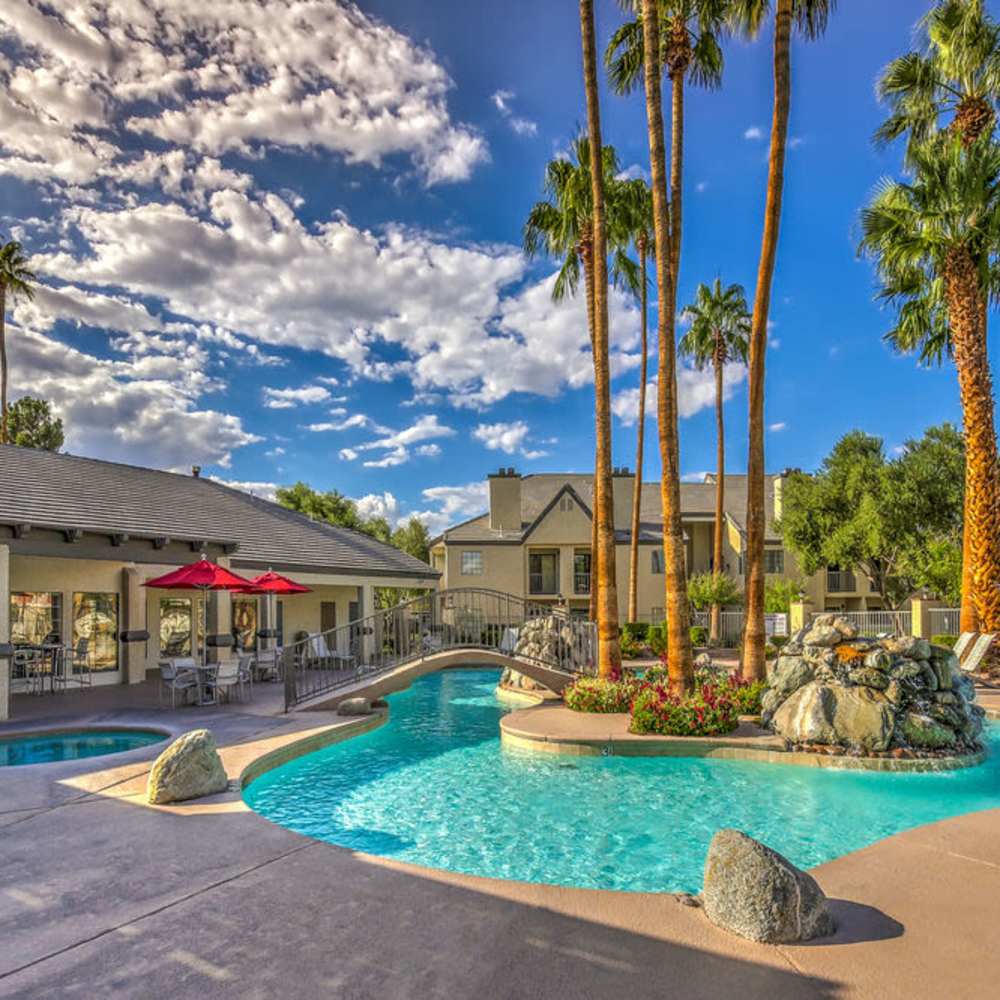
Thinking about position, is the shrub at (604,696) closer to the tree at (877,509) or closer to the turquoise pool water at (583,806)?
the turquoise pool water at (583,806)

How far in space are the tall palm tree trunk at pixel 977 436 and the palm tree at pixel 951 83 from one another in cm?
23

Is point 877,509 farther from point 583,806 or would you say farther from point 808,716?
point 583,806

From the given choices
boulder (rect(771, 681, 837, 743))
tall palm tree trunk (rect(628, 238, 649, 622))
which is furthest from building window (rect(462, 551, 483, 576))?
boulder (rect(771, 681, 837, 743))

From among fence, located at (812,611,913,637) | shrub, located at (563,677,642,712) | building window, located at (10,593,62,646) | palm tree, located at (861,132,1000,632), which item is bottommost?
fence, located at (812,611,913,637)

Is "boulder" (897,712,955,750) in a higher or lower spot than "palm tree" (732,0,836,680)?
lower

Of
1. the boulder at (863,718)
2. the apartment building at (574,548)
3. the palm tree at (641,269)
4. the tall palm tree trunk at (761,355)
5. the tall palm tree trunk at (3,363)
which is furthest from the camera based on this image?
the tall palm tree trunk at (3,363)

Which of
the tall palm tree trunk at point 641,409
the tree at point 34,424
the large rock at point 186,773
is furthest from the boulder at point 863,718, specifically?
the tree at point 34,424

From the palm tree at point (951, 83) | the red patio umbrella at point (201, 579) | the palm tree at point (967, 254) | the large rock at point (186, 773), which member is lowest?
the large rock at point (186, 773)

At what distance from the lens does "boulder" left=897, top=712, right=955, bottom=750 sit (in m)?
9.73

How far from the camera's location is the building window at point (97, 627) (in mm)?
15984

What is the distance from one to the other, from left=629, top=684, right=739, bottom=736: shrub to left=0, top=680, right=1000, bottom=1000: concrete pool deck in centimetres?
476

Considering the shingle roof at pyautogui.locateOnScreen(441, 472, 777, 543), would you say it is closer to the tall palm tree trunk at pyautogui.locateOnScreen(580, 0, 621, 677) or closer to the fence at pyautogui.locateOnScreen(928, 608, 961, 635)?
the fence at pyautogui.locateOnScreen(928, 608, 961, 635)

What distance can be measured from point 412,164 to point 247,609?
13531mm

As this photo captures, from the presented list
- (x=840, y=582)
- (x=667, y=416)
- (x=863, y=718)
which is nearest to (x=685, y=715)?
(x=863, y=718)
